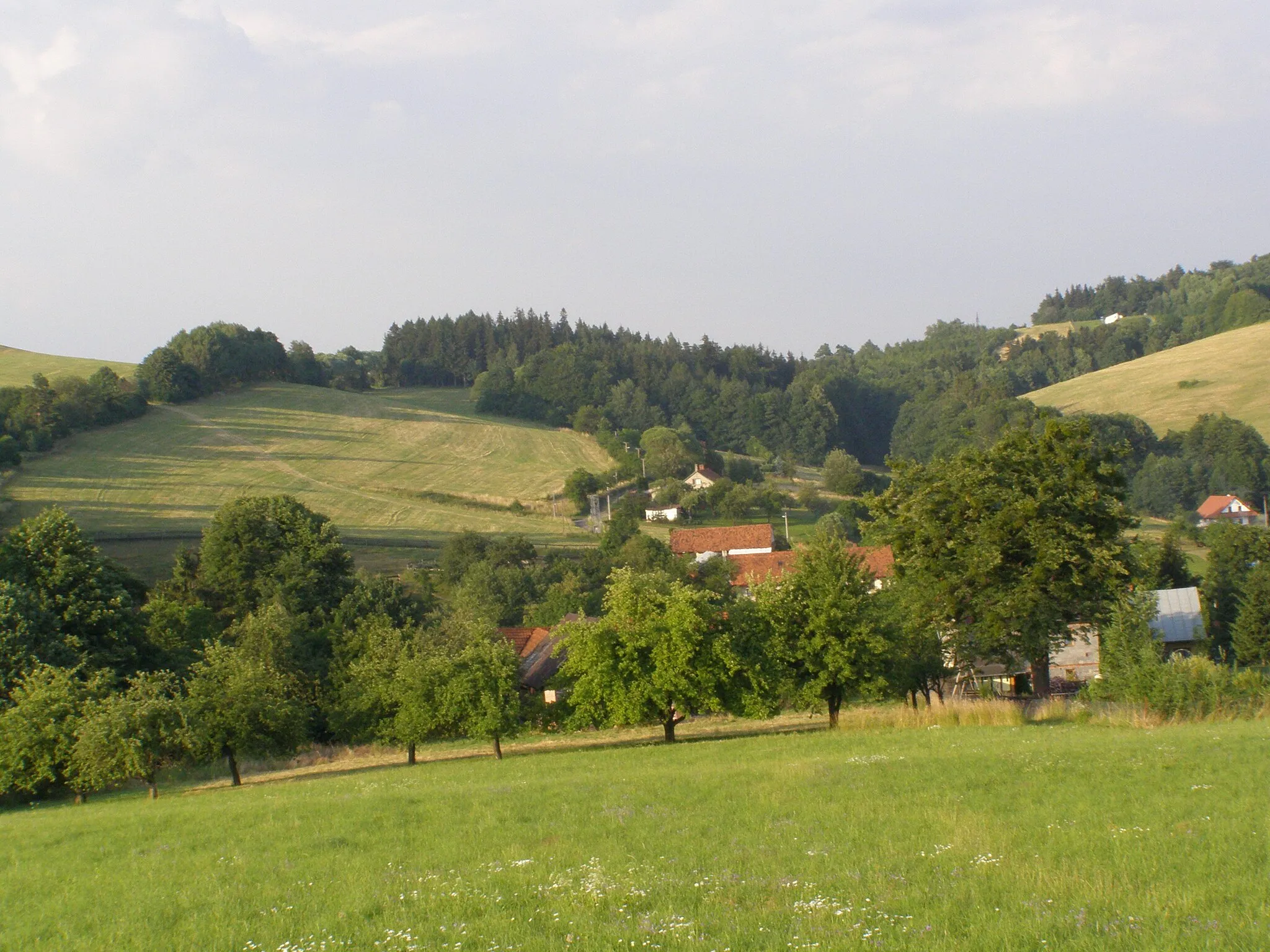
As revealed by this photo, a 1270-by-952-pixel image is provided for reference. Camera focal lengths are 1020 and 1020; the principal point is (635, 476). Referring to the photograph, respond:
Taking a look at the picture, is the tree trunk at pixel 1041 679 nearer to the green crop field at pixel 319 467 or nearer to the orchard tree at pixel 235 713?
the orchard tree at pixel 235 713

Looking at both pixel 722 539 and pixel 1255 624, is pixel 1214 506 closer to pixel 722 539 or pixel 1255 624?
pixel 1255 624

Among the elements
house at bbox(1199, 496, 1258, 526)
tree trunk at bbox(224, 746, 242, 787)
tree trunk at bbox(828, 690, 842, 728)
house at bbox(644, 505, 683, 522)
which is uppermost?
house at bbox(644, 505, 683, 522)

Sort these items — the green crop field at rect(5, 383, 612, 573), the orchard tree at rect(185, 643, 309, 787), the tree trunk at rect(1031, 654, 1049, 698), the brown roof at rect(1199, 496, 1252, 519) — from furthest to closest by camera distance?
the brown roof at rect(1199, 496, 1252, 519)
the green crop field at rect(5, 383, 612, 573)
the tree trunk at rect(1031, 654, 1049, 698)
the orchard tree at rect(185, 643, 309, 787)

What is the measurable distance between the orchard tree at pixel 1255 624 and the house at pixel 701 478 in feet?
185

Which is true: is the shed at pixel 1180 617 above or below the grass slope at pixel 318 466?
below

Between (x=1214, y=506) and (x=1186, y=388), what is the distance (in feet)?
112

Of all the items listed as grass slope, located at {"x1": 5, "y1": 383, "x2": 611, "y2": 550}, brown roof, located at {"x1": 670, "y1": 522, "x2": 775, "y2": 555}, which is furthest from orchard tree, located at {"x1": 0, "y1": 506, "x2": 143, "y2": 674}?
brown roof, located at {"x1": 670, "y1": 522, "x2": 775, "y2": 555}

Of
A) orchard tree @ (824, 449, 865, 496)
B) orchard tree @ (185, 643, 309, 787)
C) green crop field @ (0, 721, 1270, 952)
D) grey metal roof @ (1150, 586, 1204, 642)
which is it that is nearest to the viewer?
green crop field @ (0, 721, 1270, 952)

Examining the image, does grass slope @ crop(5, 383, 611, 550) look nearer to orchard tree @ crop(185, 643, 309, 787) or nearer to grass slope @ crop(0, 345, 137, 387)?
grass slope @ crop(0, 345, 137, 387)

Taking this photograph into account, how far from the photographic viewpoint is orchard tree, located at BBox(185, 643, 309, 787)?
3306 centimetres

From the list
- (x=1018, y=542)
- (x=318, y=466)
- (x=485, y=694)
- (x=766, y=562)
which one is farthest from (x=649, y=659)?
(x=318, y=466)

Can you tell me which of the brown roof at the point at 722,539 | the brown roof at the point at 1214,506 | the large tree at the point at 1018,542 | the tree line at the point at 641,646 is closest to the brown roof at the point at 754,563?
the brown roof at the point at 722,539

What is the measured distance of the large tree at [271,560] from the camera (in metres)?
58.2

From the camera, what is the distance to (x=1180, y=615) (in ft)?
199
